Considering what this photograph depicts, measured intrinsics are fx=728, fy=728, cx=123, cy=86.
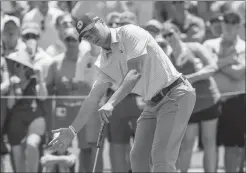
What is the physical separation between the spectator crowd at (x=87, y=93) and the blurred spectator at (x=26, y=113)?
0.01 meters

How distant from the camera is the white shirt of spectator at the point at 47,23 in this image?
29.1 feet

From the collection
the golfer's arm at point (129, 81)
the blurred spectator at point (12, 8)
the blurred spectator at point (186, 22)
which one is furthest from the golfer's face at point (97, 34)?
the blurred spectator at point (12, 8)

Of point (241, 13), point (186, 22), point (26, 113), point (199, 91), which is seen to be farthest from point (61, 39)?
point (241, 13)

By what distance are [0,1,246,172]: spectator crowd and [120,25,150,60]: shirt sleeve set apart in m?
2.34

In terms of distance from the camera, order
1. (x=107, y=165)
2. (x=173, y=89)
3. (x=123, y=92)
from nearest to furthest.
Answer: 1. (x=123, y=92)
2. (x=173, y=89)
3. (x=107, y=165)

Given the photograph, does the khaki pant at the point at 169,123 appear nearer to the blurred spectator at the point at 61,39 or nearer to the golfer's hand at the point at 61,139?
the golfer's hand at the point at 61,139

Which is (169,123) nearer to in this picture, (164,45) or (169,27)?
(164,45)

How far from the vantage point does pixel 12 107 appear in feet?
26.6

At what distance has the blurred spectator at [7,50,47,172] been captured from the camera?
8.03 meters

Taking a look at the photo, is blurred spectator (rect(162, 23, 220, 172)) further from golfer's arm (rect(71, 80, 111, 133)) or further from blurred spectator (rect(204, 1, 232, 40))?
golfer's arm (rect(71, 80, 111, 133))

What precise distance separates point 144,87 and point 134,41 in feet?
1.36

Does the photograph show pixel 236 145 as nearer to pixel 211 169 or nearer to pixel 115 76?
pixel 211 169

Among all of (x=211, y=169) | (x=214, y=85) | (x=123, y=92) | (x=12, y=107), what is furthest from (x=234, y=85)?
(x=123, y=92)

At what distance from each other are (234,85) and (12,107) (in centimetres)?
252
